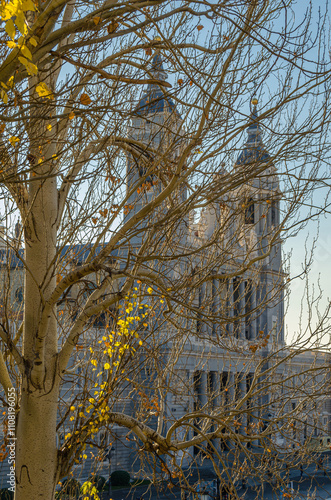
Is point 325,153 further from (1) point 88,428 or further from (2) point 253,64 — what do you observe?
(1) point 88,428

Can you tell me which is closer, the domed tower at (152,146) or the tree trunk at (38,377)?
the domed tower at (152,146)

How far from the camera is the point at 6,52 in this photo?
249 inches

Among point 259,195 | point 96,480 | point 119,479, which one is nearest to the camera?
point 259,195

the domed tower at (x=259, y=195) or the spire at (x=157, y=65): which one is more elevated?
the spire at (x=157, y=65)

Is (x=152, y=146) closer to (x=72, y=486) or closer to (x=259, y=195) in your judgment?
(x=259, y=195)

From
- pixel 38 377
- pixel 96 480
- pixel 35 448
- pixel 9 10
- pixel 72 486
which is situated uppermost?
pixel 9 10

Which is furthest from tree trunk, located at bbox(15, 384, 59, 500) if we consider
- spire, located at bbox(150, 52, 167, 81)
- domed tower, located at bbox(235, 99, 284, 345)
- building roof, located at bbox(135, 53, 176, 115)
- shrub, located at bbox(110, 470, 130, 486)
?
shrub, located at bbox(110, 470, 130, 486)

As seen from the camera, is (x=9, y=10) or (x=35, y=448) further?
(x=35, y=448)

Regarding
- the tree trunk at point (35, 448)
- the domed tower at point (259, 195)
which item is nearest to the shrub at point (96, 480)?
the tree trunk at point (35, 448)

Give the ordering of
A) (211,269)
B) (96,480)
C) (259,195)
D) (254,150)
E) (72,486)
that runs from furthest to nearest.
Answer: (96,480) < (259,195) < (72,486) < (211,269) < (254,150)

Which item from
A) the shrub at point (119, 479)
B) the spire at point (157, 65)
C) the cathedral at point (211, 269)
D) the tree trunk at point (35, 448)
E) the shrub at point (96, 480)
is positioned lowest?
the shrub at point (119, 479)

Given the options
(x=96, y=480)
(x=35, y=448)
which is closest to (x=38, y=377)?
(x=35, y=448)

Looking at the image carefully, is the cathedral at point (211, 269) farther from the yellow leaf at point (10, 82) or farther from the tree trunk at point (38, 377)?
the yellow leaf at point (10, 82)

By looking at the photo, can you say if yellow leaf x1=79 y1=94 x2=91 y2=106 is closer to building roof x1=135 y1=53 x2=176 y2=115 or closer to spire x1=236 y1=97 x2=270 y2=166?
building roof x1=135 y1=53 x2=176 y2=115
